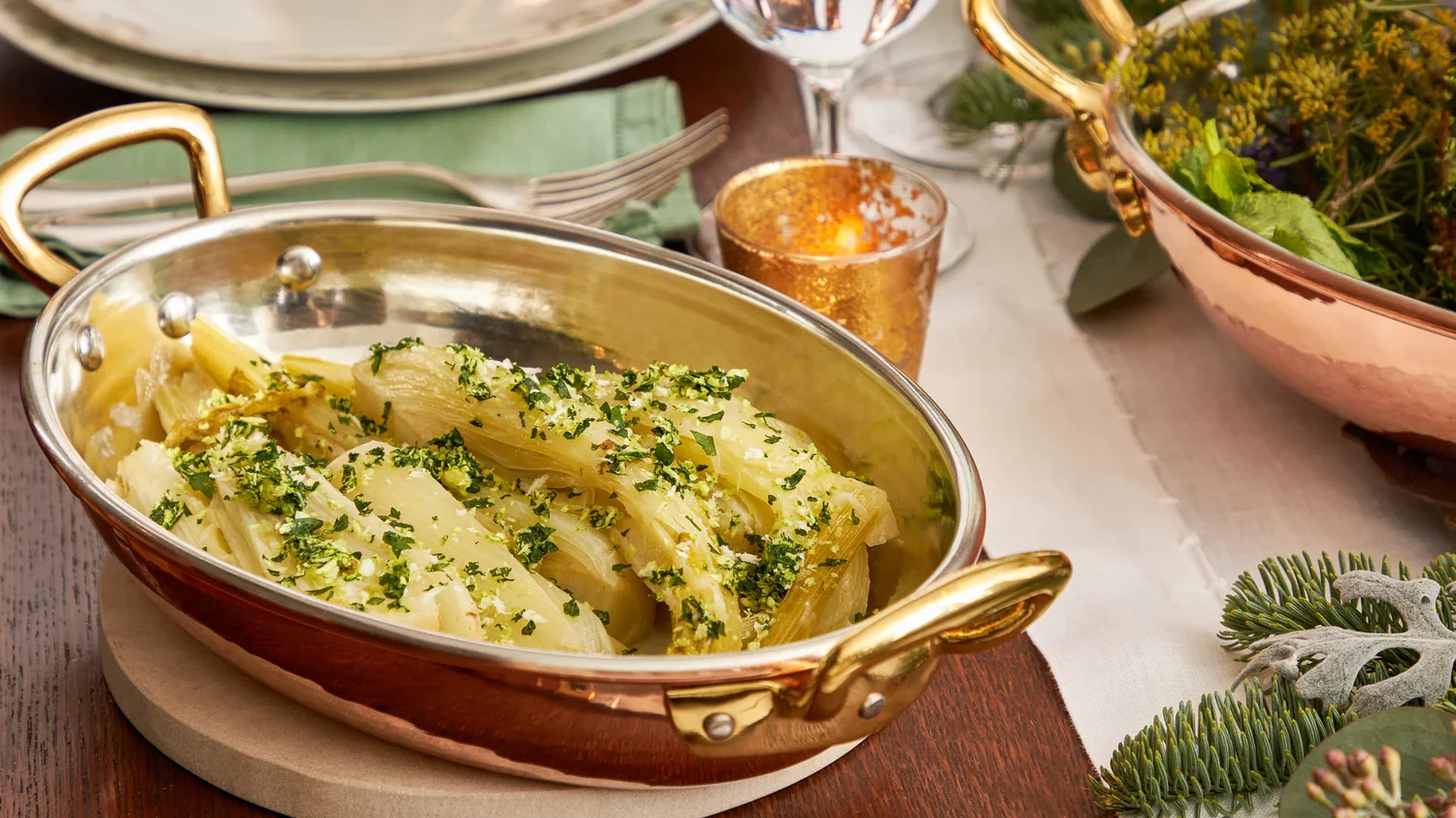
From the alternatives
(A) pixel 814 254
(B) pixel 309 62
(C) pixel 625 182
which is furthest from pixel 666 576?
(B) pixel 309 62

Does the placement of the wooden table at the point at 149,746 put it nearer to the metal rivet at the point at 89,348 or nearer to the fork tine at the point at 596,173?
the metal rivet at the point at 89,348

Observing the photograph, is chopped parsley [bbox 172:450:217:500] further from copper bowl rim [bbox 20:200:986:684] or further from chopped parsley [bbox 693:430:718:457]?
chopped parsley [bbox 693:430:718:457]

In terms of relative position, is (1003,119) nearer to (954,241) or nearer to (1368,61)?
(954,241)

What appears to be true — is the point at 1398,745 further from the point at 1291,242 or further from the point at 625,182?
the point at 625,182

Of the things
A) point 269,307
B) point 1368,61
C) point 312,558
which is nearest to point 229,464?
point 312,558

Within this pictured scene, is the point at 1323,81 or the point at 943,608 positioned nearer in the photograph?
the point at 943,608

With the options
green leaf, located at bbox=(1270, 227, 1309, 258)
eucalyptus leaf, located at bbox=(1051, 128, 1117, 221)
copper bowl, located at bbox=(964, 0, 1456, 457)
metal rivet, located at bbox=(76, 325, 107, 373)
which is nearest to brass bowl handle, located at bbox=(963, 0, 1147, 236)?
copper bowl, located at bbox=(964, 0, 1456, 457)

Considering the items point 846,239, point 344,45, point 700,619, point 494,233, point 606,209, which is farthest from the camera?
point 344,45
